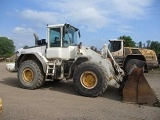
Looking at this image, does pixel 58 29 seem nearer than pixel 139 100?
No

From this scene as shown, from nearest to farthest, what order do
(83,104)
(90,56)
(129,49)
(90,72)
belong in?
(83,104) → (90,72) → (90,56) → (129,49)

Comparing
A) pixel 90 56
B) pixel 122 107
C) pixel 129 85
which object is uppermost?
pixel 90 56

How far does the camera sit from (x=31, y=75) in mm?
10539

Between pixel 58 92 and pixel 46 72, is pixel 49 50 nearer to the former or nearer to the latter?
pixel 46 72

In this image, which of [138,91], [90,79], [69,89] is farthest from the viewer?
[69,89]

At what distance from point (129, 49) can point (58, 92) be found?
29.6 feet

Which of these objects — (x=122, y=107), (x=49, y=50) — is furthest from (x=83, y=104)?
(x=49, y=50)

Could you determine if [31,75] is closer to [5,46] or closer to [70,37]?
[70,37]

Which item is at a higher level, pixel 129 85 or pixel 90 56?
pixel 90 56

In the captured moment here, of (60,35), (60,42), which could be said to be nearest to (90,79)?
(60,42)

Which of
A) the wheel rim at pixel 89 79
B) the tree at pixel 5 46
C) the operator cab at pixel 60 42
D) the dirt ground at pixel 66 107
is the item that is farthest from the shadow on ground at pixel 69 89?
the tree at pixel 5 46

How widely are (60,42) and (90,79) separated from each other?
2.21 metres

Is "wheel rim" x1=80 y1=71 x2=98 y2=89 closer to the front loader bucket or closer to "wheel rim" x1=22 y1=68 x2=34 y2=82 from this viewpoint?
the front loader bucket

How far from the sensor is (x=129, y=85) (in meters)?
8.14
